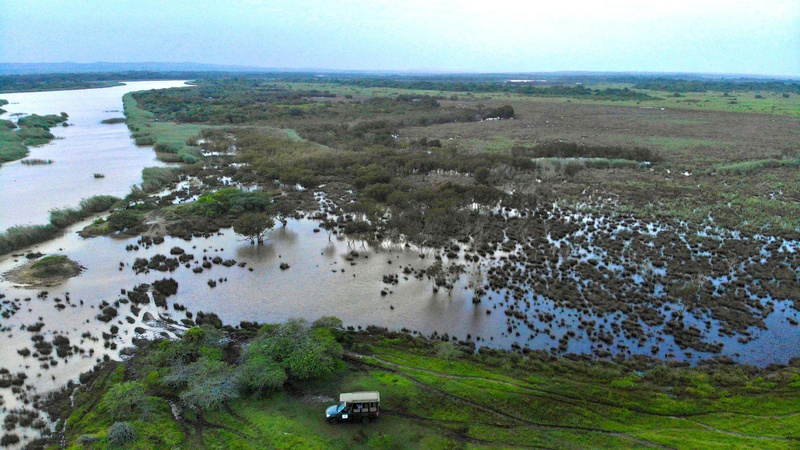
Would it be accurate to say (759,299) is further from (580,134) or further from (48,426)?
(580,134)

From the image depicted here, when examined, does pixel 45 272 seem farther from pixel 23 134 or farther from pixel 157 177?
pixel 23 134

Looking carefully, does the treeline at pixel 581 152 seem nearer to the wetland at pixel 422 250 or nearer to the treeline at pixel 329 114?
the wetland at pixel 422 250

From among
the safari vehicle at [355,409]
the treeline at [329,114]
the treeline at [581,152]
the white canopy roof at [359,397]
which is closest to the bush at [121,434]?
the safari vehicle at [355,409]

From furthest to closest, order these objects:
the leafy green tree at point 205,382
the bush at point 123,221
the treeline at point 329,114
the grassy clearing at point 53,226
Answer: the treeline at point 329,114 → the bush at point 123,221 → the grassy clearing at point 53,226 → the leafy green tree at point 205,382

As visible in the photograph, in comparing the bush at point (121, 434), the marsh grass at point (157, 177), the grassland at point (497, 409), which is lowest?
the grassland at point (497, 409)

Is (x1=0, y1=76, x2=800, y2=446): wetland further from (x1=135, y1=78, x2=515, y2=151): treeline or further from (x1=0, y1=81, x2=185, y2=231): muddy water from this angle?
(x1=135, y1=78, x2=515, y2=151): treeline

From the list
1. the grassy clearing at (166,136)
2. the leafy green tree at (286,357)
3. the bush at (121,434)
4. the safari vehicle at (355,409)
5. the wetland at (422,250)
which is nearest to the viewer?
the bush at (121,434)

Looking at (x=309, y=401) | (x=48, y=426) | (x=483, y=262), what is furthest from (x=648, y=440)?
(x=48, y=426)

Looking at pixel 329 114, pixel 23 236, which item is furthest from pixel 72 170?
pixel 329 114
